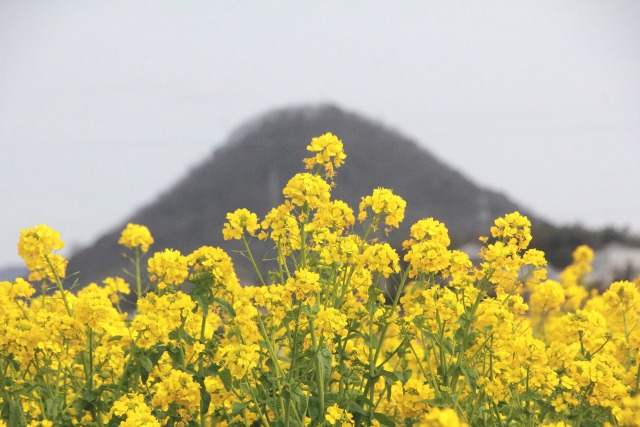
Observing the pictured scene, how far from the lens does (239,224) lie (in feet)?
12.7

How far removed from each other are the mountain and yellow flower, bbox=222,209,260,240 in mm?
15801

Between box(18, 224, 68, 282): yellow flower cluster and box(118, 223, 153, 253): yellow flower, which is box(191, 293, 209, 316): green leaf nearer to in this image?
box(18, 224, 68, 282): yellow flower cluster

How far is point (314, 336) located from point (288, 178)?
2107 centimetres

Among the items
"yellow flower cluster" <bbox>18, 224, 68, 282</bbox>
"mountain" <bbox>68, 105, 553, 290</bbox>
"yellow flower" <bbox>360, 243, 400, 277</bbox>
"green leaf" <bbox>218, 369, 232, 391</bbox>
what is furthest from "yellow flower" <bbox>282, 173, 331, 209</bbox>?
"mountain" <bbox>68, 105, 553, 290</bbox>

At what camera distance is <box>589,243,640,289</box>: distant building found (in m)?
15.0

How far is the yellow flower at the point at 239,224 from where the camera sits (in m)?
3.84

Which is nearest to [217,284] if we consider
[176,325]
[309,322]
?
[176,325]

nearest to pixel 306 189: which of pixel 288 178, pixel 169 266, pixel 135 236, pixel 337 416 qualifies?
pixel 169 266

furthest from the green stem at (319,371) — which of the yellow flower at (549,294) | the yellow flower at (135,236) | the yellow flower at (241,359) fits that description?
the yellow flower at (549,294)

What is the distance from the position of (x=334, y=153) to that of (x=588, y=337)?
1.78 m

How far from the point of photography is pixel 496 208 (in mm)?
27656

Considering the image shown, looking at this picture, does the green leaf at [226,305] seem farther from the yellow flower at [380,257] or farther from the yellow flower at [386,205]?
the yellow flower at [386,205]

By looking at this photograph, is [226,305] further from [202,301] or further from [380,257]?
[380,257]

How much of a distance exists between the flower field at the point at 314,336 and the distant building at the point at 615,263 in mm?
10537
